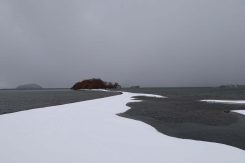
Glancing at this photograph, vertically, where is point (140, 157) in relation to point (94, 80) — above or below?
below

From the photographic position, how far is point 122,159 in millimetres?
8820

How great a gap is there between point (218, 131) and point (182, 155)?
6723mm

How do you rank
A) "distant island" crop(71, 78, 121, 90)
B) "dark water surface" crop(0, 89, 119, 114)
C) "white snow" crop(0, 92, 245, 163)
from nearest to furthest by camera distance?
"white snow" crop(0, 92, 245, 163) → "dark water surface" crop(0, 89, 119, 114) → "distant island" crop(71, 78, 121, 90)

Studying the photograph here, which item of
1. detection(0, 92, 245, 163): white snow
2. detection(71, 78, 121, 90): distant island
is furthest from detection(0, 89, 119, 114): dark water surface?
→ detection(71, 78, 121, 90): distant island

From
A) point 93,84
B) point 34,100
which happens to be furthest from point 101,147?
point 93,84

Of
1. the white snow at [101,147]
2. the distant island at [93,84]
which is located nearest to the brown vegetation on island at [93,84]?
the distant island at [93,84]

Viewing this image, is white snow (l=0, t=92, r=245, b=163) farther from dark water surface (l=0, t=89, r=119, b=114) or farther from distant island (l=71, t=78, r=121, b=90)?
distant island (l=71, t=78, r=121, b=90)

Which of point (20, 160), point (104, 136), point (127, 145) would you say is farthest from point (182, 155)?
point (20, 160)

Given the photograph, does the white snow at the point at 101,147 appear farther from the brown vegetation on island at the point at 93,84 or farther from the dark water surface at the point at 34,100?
the brown vegetation on island at the point at 93,84

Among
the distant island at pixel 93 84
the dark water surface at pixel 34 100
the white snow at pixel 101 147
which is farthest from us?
the distant island at pixel 93 84

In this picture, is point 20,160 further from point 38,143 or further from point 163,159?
point 163,159

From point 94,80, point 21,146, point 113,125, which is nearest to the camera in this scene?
point 21,146

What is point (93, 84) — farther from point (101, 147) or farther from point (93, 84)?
point (101, 147)

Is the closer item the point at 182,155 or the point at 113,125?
the point at 182,155
